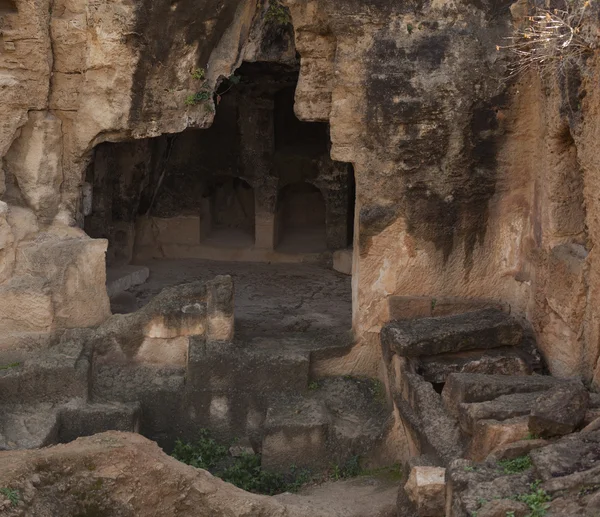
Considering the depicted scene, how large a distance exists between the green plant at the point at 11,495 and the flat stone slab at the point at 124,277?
182 inches

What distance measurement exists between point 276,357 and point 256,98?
16.8 feet

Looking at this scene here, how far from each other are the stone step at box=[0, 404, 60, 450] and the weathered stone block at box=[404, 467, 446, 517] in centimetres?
327

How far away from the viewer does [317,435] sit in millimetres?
7746

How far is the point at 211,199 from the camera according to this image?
13.5m

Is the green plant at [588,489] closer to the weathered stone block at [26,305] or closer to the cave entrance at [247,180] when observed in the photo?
the weathered stone block at [26,305]

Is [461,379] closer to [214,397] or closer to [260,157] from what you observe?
[214,397]

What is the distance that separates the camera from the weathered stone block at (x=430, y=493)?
5.59 m

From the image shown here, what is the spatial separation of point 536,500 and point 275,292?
6195 mm

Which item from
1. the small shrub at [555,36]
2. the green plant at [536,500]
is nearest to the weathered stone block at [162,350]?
the small shrub at [555,36]

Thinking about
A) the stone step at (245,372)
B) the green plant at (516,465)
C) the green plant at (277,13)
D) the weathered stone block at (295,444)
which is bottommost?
the weathered stone block at (295,444)

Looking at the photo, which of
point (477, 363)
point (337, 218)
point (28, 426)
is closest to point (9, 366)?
point (28, 426)

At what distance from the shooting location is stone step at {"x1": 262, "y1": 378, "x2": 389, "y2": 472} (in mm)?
7672

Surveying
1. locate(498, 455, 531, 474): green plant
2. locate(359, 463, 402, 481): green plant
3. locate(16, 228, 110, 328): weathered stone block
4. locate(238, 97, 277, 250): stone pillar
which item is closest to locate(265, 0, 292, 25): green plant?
locate(16, 228, 110, 328): weathered stone block

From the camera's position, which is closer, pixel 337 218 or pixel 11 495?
pixel 11 495
